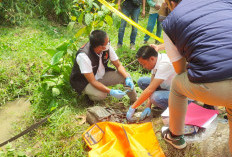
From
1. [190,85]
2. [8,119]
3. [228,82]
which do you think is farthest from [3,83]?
[228,82]

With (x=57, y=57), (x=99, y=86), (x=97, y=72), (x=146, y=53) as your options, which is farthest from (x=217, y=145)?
(x=57, y=57)

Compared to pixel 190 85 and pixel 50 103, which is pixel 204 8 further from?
pixel 50 103

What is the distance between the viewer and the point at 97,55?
2.58m

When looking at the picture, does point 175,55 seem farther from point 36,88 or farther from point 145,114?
point 36,88

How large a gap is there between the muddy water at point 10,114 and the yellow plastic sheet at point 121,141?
3.83ft

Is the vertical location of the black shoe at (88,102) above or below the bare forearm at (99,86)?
below

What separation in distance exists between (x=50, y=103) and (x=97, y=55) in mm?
888

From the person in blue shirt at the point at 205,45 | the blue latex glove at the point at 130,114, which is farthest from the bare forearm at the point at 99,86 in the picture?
the person in blue shirt at the point at 205,45

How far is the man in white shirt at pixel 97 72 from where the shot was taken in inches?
96.5

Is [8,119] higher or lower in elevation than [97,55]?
lower

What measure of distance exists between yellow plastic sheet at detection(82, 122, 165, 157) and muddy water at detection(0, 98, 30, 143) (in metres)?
1.17

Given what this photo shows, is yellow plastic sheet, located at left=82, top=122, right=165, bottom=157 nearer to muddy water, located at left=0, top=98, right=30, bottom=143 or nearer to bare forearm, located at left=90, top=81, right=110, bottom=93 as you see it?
bare forearm, located at left=90, top=81, right=110, bottom=93

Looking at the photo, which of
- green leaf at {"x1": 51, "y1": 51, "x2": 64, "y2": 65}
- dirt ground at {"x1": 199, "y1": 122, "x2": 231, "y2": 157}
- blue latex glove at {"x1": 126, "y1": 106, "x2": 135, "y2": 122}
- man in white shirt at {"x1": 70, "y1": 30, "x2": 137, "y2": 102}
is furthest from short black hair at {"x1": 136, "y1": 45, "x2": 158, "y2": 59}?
green leaf at {"x1": 51, "y1": 51, "x2": 64, "y2": 65}

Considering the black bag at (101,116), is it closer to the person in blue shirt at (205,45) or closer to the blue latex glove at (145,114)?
the blue latex glove at (145,114)
